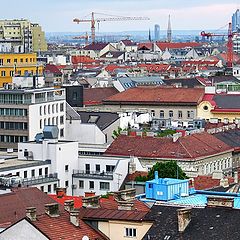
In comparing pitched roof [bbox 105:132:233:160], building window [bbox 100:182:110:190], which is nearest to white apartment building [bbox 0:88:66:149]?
pitched roof [bbox 105:132:233:160]

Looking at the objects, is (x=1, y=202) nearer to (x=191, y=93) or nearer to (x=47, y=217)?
(x=47, y=217)

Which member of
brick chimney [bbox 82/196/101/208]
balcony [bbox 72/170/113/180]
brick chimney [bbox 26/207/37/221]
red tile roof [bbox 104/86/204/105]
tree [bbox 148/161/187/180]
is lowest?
red tile roof [bbox 104/86/204/105]

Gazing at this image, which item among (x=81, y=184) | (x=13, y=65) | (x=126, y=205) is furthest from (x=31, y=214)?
(x=13, y=65)

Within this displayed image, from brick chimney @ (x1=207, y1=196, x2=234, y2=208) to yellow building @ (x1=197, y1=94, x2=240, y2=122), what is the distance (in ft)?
282

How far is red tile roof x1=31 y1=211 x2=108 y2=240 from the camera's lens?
43.7 m

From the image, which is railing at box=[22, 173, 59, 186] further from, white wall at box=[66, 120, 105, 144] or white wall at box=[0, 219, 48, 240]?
white wall at box=[0, 219, 48, 240]

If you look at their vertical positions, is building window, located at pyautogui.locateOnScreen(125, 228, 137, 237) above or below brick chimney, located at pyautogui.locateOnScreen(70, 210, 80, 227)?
below

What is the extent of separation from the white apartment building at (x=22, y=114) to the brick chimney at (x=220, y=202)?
5679cm

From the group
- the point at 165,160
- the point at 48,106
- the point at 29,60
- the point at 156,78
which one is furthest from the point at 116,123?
the point at 156,78

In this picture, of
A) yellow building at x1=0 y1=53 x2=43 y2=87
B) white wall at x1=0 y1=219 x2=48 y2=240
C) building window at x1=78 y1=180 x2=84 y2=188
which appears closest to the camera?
white wall at x1=0 y1=219 x2=48 y2=240

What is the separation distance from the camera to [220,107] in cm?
13362

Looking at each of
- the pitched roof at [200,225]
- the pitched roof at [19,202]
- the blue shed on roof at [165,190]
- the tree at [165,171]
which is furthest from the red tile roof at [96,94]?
the pitched roof at [200,225]

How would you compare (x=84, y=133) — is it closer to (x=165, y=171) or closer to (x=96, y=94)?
(x=165, y=171)

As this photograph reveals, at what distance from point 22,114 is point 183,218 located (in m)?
59.6
